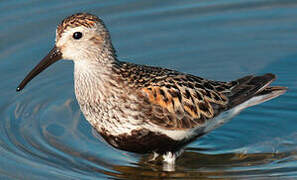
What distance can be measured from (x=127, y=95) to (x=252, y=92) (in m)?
2.31

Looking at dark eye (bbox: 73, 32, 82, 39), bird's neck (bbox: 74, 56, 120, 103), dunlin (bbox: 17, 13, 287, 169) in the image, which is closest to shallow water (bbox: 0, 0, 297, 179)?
dunlin (bbox: 17, 13, 287, 169)

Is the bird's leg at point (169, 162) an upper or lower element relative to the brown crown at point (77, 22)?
lower

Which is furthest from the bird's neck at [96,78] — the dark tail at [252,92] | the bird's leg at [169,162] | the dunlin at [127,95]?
the dark tail at [252,92]

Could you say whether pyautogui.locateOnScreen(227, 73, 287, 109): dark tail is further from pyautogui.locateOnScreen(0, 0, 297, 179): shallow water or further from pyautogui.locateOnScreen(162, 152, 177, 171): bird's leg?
pyautogui.locateOnScreen(162, 152, 177, 171): bird's leg

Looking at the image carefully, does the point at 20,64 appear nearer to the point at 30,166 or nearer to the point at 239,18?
the point at 30,166

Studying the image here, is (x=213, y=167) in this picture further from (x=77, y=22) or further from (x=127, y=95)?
(x=77, y=22)

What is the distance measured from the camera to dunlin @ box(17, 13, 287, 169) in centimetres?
952

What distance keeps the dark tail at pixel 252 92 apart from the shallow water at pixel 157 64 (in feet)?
2.64

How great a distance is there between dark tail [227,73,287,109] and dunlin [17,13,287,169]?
1.67 feet

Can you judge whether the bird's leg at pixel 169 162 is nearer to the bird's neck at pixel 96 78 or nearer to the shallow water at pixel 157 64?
the shallow water at pixel 157 64

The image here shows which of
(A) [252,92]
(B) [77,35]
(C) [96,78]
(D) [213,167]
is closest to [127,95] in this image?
(C) [96,78]

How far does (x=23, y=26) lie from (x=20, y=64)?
1336 millimetres

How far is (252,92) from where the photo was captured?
10.9 m

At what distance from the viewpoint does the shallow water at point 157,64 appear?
34.3 ft
